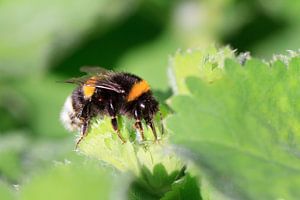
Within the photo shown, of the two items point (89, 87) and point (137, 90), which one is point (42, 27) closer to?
point (89, 87)

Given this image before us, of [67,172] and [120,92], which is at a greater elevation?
[120,92]

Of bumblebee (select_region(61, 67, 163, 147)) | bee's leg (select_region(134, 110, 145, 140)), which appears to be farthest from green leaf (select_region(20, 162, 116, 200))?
bumblebee (select_region(61, 67, 163, 147))

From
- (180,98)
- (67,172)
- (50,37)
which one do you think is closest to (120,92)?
(180,98)

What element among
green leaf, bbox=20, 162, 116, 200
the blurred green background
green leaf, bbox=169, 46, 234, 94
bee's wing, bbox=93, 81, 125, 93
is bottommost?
green leaf, bbox=20, 162, 116, 200

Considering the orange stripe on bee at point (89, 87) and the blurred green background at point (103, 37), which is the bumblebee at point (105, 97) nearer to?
the orange stripe on bee at point (89, 87)

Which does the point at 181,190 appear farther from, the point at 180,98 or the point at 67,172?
the point at 67,172

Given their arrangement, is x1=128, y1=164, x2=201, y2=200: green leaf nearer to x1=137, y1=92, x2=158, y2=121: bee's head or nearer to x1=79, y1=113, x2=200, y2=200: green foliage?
x1=79, y1=113, x2=200, y2=200: green foliage
